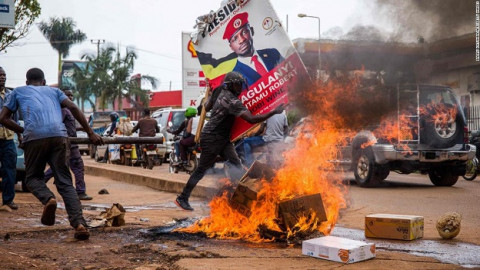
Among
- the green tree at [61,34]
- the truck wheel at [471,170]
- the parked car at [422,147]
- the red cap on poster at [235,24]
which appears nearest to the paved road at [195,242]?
the parked car at [422,147]

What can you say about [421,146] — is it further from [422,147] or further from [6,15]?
[6,15]

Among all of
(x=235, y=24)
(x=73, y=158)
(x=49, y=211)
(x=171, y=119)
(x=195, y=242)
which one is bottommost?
(x=195, y=242)

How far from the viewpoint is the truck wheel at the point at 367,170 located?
1187 cm

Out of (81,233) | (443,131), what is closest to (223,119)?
(81,233)

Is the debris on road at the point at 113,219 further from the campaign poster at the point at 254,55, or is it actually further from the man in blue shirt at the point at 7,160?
the man in blue shirt at the point at 7,160

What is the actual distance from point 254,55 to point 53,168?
9.01 ft

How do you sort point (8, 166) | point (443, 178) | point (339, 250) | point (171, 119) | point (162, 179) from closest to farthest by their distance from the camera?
point (339, 250)
point (8, 166)
point (162, 179)
point (443, 178)
point (171, 119)

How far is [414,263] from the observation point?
15.5ft

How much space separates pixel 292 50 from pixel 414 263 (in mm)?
3279

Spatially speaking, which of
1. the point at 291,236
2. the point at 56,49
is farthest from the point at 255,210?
the point at 56,49

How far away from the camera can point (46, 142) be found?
6016 millimetres

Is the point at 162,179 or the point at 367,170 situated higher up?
the point at 367,170

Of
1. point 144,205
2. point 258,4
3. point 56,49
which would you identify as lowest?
point 144,205

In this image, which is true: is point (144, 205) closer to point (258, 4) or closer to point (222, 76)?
point (222, 76)
